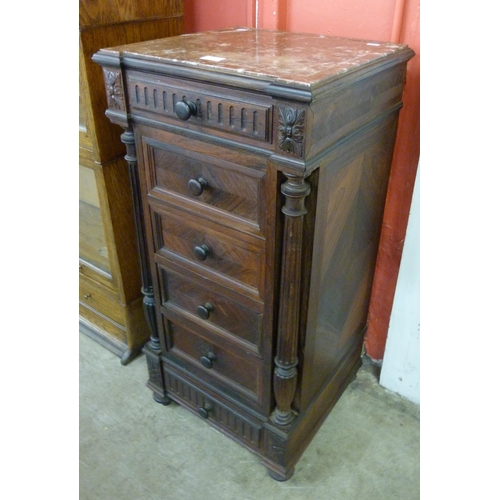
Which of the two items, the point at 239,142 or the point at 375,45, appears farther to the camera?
the point at 375,45

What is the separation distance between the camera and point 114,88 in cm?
109

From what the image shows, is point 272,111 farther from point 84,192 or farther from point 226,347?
point 84,192

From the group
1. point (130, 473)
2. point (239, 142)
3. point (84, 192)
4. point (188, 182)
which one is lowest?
point (130, 473)

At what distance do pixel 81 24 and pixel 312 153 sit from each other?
756 mm

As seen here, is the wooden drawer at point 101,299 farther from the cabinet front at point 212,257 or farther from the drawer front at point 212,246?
the drawer front at point 212,246

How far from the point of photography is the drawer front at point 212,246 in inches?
42.8

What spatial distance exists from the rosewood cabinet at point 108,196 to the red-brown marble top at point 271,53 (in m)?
0.21

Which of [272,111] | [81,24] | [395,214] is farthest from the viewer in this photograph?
[395,214]

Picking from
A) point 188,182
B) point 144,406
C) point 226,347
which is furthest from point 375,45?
point 144,406

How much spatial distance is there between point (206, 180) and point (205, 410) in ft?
2.52

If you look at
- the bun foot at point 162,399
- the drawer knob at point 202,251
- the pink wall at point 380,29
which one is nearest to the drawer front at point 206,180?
the drawer knob at point 202,251

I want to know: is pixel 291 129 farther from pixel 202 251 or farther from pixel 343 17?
pixel 343 17

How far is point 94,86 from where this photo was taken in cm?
129

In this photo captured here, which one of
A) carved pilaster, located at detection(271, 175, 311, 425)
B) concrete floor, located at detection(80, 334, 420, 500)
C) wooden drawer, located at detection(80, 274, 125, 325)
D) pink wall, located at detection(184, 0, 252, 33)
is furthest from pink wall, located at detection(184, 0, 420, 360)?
wooden drawer, located at detection(80, 274, 125, 325)
